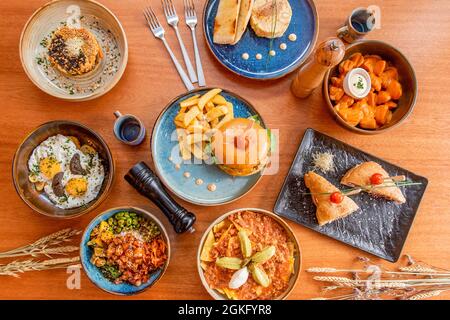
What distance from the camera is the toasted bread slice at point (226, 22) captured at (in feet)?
7.26

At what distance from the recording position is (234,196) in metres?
2.19

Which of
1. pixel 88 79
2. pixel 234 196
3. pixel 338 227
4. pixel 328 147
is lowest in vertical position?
pixel 338 227

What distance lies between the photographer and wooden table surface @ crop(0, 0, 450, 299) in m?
2.20

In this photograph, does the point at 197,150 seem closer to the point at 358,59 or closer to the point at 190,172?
the point at 190,172

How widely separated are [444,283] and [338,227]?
2.18 ft

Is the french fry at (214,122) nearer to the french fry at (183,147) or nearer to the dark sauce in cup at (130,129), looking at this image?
the french fry at (183,147)

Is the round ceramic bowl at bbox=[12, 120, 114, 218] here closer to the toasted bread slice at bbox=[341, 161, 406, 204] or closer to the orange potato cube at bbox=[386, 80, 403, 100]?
the toasted bread slice at bbox=[341, 161, 406, 204]

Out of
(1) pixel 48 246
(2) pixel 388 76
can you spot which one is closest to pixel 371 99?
(2) pixel 388 76

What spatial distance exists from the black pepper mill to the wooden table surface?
0.13 metres

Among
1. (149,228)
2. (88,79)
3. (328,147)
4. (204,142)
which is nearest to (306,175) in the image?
(328,147)

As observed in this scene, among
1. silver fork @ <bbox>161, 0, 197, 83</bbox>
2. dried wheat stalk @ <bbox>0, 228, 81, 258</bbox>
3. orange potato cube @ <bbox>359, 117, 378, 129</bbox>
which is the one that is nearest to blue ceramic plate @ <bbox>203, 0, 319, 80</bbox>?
silver fork @ <bbox>161, 0, 197, 83</bbox>

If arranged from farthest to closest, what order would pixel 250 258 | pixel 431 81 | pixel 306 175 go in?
pixel 431 81
pixel 306 175
pixel 250 258

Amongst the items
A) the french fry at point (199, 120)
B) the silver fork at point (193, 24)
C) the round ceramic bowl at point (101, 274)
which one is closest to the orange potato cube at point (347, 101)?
the french fry at point (199, 120)

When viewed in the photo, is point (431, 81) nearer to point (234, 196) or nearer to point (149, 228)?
point (234, 196)
